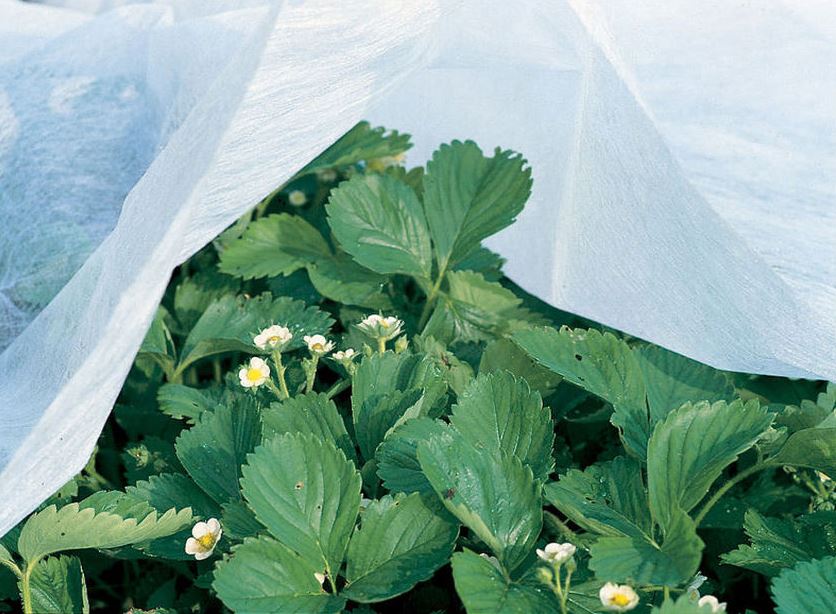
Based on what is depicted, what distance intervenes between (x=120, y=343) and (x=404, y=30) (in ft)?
1.42

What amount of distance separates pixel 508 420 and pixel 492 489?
0.29 ft

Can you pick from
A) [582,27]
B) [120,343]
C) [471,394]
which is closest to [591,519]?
[471,394]

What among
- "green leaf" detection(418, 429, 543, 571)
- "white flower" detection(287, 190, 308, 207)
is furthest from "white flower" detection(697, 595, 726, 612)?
"white flower" detection(287, 190, 308, 207)

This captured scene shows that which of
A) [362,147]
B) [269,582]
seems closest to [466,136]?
[362,147]

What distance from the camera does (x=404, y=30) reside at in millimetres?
1000

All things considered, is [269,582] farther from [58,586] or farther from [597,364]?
[597,364]

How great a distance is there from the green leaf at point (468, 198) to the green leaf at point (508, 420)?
0.92 feet

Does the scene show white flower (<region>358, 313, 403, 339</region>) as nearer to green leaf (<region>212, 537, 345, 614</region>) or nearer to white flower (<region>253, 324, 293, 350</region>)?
white flower (<region>253, 324, 293, 350</region>)

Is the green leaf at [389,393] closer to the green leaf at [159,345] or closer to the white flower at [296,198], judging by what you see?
the green leaf at [159,345]

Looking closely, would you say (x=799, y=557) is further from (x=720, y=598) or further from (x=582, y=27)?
(x=582, y=27)

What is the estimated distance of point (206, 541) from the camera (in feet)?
2.53

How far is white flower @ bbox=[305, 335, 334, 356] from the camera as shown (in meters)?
0.93

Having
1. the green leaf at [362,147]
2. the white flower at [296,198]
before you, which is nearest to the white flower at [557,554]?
the green leaf at [362,147]

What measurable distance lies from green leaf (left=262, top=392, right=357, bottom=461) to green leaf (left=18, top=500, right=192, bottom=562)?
0.11 meters
